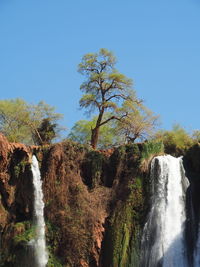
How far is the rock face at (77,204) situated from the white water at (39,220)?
208 mm

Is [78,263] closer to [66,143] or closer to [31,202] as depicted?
[31,202]

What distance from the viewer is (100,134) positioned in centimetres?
4112

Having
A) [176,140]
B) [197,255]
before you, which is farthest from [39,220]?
[176,140]

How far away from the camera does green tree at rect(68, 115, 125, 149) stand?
130 ft

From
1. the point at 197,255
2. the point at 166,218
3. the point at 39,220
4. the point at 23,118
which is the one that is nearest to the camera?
the point at 197,255

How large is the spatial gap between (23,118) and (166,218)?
626 inches

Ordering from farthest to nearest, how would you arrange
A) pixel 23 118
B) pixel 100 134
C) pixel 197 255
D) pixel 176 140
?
1. pixel 100 134
2. pixel 23 118
3. pixel 176 140
4. pixel 197 255

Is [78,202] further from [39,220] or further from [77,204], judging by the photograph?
[39,220]

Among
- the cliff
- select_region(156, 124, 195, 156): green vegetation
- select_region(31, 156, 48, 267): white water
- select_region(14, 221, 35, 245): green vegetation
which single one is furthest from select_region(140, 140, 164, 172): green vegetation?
select_region(14, 221, 35, 245): green vegetation

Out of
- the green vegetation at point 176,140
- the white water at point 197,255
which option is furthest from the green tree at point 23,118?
the white water at point 197,255

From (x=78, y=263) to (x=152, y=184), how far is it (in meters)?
4.87

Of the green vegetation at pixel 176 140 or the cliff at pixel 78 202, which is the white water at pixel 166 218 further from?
the green vegetation at pixel 176 140

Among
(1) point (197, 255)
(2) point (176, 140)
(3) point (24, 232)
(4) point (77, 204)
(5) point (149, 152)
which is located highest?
(2) point (176, 140)

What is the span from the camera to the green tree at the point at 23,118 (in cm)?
3500
